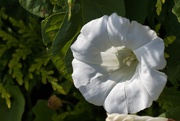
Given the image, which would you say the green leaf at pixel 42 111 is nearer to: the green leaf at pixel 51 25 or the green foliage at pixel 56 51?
the green foliage at pixel 56 51

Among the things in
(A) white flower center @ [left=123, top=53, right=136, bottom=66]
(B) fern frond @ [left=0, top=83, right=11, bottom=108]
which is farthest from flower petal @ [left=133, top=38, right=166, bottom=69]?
(B) fern frond @ [left=0, top=83, right=11, bottom=108]

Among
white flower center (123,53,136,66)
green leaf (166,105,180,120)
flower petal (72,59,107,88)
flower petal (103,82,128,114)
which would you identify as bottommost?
green leaf (166,105,180,120)

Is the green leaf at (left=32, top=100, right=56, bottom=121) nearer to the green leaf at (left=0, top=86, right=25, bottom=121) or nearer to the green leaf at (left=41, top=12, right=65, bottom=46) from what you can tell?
the green leaf at (left=0, top=86, right=25, bottom=121)

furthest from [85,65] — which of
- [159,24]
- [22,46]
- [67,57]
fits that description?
[22,46]

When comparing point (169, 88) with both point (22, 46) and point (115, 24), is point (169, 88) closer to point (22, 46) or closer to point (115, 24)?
point (115, 24)

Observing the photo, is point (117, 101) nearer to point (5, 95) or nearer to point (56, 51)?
point (56, 51)

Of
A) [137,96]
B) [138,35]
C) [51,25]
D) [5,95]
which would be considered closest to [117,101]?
[137,96]
